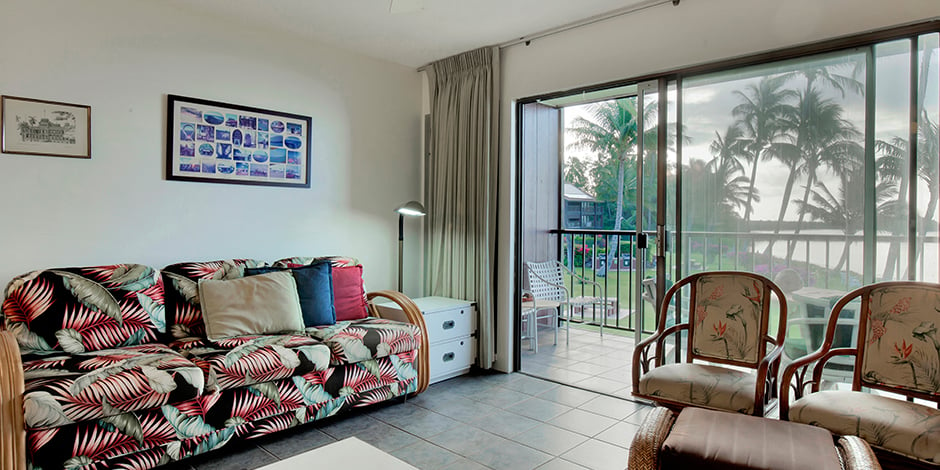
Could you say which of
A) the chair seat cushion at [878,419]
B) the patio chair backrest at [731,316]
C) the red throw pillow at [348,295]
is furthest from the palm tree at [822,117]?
the red throw pillow at [348,295]

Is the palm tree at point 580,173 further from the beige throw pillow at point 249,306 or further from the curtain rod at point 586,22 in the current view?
the beige throw pillow at point 249,306

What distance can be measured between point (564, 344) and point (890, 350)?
9.87 feet

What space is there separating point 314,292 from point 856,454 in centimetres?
272

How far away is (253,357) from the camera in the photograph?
8.52ft

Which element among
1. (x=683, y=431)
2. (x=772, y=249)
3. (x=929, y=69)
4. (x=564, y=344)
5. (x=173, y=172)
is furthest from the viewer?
(x=564, y=344)

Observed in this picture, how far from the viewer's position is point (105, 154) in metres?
2.99

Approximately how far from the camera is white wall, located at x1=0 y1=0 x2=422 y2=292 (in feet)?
9.11

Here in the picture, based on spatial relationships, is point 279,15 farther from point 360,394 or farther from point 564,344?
point 564,344

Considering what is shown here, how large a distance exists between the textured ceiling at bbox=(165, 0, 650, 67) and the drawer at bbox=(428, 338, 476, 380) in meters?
2.16

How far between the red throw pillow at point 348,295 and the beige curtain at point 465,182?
89cm

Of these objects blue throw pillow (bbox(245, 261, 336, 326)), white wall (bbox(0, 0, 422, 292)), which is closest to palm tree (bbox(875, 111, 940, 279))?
blue throw pillow (bbox(245, 261, 336, 326))

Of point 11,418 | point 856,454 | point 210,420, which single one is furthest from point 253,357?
point 856,454

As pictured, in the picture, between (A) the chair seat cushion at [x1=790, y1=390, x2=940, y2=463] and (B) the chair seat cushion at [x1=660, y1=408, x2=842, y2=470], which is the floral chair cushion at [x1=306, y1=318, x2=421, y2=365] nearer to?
(B) the chair seat cushion at [x1=660, y1=408, x2=842, y2=470]

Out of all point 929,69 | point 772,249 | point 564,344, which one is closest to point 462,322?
point 564,344
